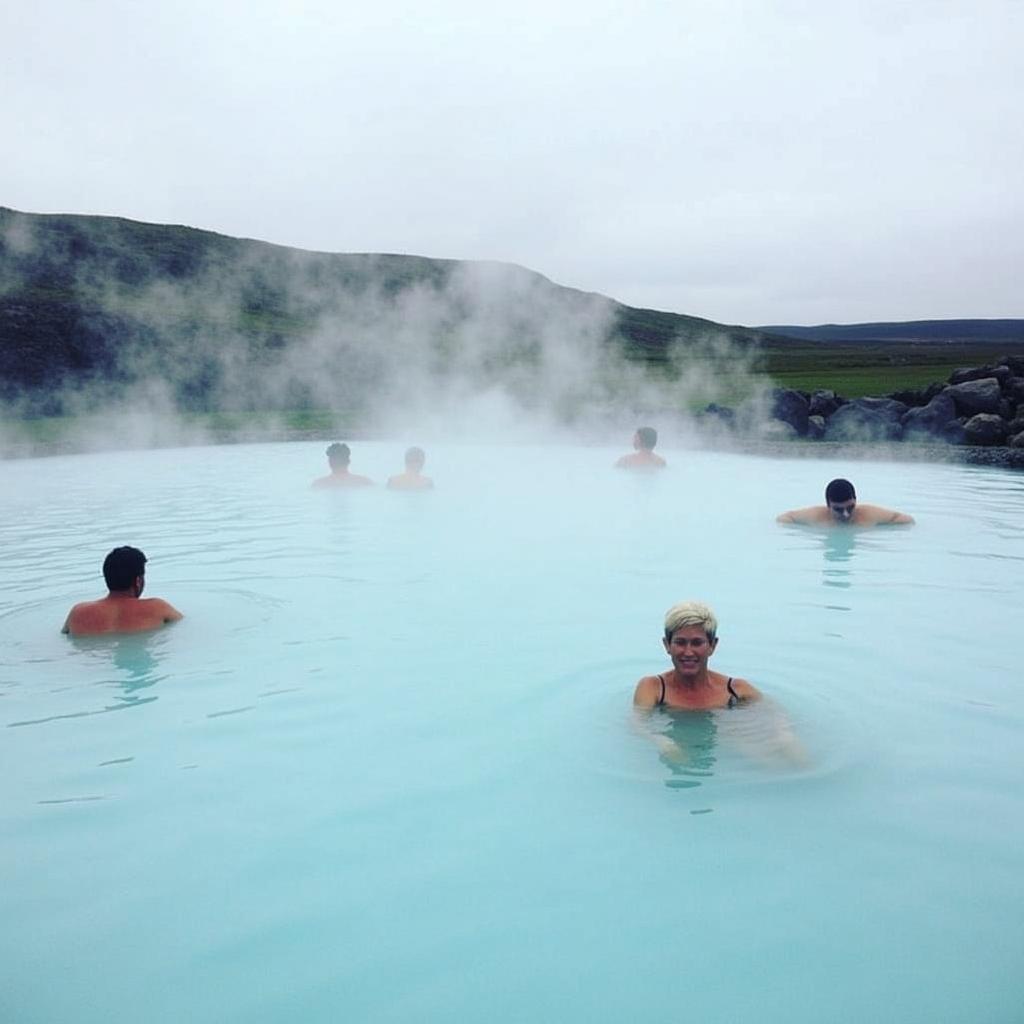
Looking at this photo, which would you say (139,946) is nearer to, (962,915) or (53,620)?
(962,915)

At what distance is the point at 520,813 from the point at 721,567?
4854 millimetres

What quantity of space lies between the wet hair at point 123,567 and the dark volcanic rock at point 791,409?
51.9ft

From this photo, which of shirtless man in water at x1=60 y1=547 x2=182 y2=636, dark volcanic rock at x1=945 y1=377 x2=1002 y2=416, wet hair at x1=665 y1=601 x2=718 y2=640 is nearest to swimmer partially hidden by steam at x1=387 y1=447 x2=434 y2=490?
shirtless man in water at x1=60 y1=547 x2=182 y2=636

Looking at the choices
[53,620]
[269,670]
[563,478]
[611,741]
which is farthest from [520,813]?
[563,478]

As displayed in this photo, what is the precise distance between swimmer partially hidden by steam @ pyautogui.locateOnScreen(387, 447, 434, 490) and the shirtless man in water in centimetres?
670

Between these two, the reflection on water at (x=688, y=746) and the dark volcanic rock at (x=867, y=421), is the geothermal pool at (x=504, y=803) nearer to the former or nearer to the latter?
the reflection on water at (x=688, y=746)

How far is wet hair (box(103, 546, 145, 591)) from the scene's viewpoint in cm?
573

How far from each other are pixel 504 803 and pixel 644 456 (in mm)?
10877

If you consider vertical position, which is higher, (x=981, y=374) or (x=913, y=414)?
(x=981, y=374)

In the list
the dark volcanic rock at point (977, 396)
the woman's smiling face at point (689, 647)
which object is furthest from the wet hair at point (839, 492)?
the dark volcanic rock at point (977, 396)

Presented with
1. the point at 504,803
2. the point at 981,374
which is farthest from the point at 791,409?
the point at 504,803

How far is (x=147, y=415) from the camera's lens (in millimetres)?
28156

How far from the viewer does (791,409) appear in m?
19.8

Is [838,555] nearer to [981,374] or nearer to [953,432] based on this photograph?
[953,432]
